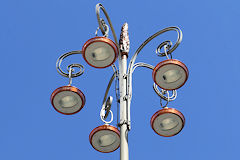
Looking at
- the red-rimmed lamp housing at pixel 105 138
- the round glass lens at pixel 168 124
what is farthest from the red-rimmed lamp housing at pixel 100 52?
the round glass lens at pixel 168 124

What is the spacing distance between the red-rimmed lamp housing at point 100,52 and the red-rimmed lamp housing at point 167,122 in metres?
0.99

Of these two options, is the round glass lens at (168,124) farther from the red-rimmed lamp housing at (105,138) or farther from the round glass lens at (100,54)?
the round glass lens at (100,54)

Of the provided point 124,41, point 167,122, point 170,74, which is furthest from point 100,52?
point 167,122

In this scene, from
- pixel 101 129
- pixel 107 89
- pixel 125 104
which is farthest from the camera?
pixel 107 89

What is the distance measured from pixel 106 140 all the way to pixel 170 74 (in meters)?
1.32

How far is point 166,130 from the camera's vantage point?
668 centimetres

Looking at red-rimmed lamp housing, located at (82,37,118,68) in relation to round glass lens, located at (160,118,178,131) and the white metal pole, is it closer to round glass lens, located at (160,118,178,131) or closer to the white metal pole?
the white metal pole

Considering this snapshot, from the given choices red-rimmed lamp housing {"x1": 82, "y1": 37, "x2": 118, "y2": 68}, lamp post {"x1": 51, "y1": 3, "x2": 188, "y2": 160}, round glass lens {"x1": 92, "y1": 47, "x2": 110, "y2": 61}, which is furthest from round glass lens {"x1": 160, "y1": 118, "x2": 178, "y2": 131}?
round glass lens {"x1": 92, "y1": 47, "x2": 110, "y2": 61}

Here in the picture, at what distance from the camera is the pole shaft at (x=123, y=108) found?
19.0 feet

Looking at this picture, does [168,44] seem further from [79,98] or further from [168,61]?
→ [79,98]

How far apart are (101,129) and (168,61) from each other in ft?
4.36

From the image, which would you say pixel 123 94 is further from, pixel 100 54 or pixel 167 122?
pixel 167 122

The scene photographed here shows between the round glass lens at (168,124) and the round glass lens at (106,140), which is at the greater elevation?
the round glass lens at (168,124)

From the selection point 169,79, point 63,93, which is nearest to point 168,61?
point 169,79
